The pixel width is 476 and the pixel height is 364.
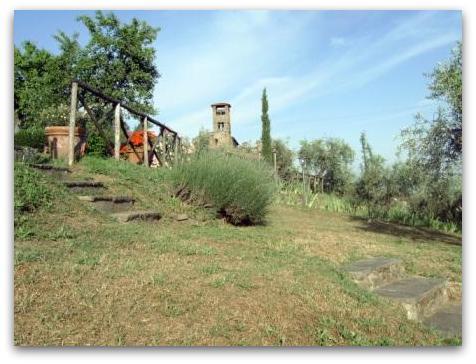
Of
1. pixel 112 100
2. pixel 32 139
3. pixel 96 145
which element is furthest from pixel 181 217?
pixel 32 139

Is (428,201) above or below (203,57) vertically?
below

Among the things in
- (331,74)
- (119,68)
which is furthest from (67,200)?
(119,68)

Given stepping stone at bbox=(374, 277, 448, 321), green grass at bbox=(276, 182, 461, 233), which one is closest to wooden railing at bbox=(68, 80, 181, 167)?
green grass at bbox=(276, 182, 461, 233)

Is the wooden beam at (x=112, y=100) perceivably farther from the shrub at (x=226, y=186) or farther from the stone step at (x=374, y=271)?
the stone step at (x=374, y=271)

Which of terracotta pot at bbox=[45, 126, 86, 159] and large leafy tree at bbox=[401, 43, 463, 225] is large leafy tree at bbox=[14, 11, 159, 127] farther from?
large leafy tree at bbox=[401, 43, 463, 225]

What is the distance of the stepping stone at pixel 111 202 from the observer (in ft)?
19.6

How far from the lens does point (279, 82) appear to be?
192 inches

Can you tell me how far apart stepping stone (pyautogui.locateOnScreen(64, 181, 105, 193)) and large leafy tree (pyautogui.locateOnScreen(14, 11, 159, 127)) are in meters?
12.7

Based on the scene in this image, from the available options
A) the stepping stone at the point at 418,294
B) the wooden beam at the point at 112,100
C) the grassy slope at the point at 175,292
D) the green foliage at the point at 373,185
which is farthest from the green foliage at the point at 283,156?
the grassy slope at the point at 175,292

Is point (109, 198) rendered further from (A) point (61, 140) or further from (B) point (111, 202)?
(A) point (61, 140)

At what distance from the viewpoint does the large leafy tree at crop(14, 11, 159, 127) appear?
743 inches

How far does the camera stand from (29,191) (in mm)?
5082
